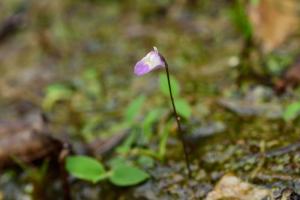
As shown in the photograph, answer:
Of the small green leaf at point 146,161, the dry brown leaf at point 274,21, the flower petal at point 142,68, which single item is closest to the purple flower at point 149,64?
the flower petal at point 142,68

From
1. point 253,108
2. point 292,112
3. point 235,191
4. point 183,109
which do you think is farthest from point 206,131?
point 235,191

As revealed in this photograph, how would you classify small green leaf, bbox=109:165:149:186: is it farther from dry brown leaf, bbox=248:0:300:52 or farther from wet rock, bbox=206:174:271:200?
dry brown leaf, bbox=248:0:300:52

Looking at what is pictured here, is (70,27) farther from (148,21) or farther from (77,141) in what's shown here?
(77,141)

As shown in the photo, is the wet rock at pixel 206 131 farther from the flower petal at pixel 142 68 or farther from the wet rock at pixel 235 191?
the flower petal at pixel 142 68

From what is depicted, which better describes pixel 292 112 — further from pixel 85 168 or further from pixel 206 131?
pixel 85 168

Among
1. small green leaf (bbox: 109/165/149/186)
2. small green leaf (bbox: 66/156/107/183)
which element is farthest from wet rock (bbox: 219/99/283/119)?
small green leaf (bbox: 66/156/107/183)
